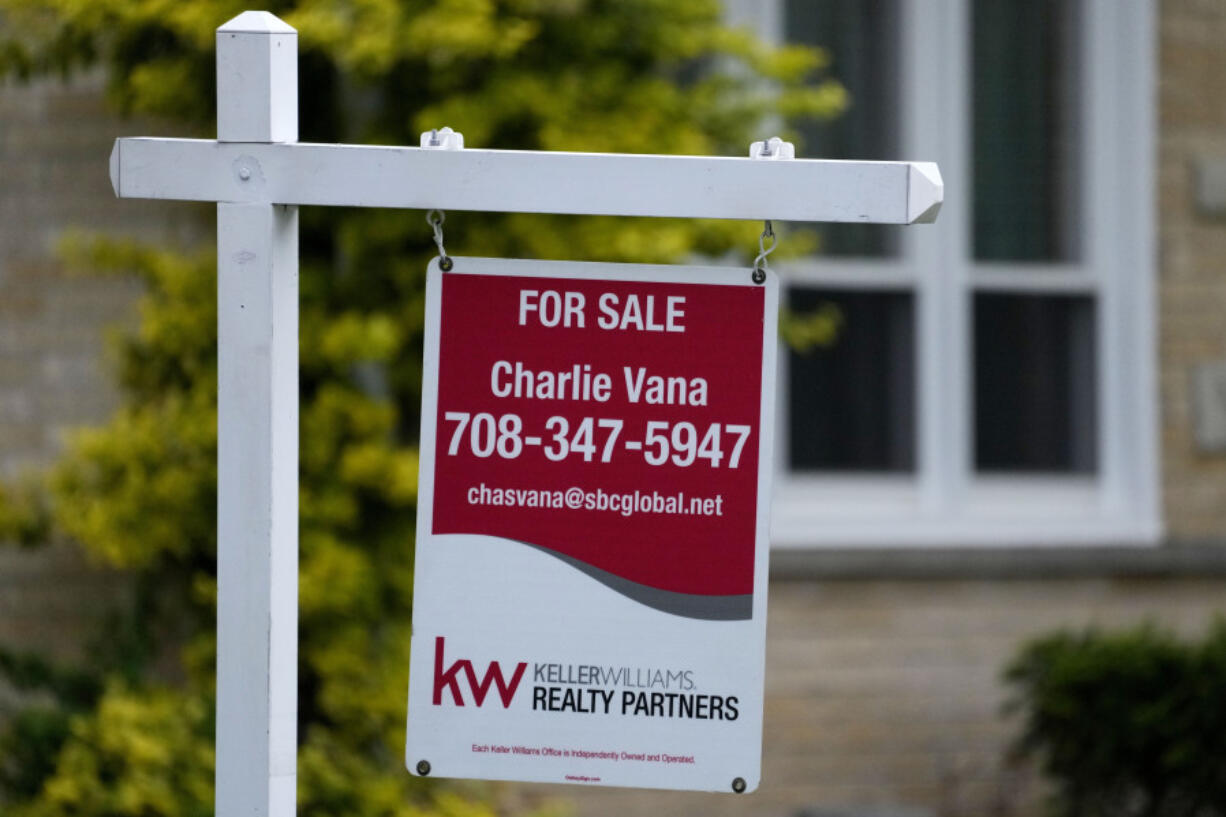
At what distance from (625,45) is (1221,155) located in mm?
2729

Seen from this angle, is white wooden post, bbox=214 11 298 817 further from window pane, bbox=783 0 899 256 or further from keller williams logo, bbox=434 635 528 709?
window pane, bbox=783 0 899 256

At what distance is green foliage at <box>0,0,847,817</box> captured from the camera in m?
4.04

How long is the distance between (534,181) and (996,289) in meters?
4.30

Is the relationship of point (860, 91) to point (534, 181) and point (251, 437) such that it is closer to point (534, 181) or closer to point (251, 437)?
point (534, 181)

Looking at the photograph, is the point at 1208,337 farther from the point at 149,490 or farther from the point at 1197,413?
the point at 149,490

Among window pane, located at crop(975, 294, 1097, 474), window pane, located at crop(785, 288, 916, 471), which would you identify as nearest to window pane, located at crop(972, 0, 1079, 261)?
window pane, located at crop(975, 294, 1097, 474)

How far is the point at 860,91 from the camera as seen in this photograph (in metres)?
6.01

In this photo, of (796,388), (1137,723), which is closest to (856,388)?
Result: (796,388)

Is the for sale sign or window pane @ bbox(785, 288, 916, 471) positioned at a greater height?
window pane @ bbox(785, 288, 916, 471)

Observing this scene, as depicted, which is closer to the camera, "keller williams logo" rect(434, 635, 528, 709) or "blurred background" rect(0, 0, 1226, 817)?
"keller williams logo" rect(434, 635, 528, 709)

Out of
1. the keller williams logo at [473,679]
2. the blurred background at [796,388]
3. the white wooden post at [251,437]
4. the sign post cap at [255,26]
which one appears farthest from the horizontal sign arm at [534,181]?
the blurred background at [796,388]

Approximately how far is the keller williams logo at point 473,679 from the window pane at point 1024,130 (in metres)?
4.37

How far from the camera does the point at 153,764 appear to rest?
156 inches

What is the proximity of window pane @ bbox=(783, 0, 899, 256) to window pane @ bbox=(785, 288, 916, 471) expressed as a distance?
0.22m
